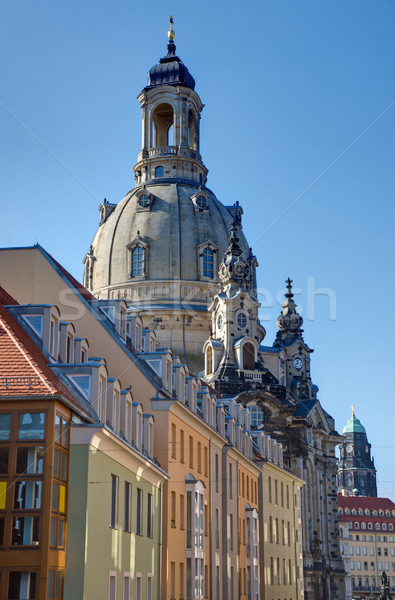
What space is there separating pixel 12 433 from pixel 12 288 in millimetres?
13051

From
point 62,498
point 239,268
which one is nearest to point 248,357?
point 239,268

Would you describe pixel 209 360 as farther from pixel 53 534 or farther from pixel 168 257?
pixel 53 534

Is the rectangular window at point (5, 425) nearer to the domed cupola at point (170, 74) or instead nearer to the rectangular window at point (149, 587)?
the rectangular window at point (149, 587)

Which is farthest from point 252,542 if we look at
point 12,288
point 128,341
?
point 12,288

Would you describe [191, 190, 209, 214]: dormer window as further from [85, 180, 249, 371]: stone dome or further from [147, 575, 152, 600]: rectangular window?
[147, 575, 152, 600]: rectangular window

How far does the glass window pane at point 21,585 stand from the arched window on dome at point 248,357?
6378 centimetres

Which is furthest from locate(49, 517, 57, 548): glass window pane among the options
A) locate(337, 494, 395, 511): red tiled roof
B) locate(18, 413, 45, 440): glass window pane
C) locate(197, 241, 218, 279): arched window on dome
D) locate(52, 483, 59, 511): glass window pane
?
locate(337, 494, 395, 511): red tiled roof

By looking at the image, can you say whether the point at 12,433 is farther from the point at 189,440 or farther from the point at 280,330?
the point at 280,330

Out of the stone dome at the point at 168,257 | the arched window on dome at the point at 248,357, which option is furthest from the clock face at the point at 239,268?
the arched window on dome at the point at 248,357

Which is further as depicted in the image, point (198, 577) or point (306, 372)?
point (306, 372)

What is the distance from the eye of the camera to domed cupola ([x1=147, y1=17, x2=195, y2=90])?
11244 cm

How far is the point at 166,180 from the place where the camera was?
10456cm

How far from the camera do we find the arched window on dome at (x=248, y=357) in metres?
86.9

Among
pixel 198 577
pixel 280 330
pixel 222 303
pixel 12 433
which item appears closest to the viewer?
pixel 12 433
